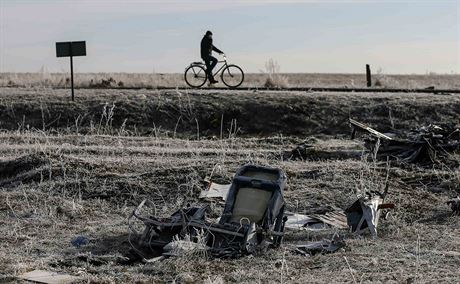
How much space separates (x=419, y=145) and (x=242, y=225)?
19.8 ft

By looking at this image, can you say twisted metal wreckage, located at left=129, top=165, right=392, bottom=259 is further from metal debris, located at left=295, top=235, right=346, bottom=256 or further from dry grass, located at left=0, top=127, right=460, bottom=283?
dry grass, located at left=0, top=127, right=460, bottom=283

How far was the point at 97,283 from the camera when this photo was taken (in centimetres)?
664

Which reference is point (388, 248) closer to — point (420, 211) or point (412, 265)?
point (412, 265)

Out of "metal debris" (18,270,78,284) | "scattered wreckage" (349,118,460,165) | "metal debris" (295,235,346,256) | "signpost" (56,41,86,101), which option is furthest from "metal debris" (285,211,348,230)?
"signpost" (56,41,86,101)

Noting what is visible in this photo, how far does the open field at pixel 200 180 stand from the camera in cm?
715

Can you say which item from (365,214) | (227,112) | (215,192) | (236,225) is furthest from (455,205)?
(227,112)

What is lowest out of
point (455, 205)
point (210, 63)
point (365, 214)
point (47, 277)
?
point (47, 277)

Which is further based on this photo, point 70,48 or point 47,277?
point 70,48

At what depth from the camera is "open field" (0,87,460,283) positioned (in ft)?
23.5

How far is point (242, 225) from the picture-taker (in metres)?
7.77

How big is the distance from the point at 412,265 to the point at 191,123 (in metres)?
13.7

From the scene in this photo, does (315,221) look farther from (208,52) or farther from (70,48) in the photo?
(208,52)

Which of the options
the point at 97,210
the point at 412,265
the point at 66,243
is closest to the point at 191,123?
the point at 97,210

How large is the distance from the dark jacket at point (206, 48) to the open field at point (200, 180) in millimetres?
2728
